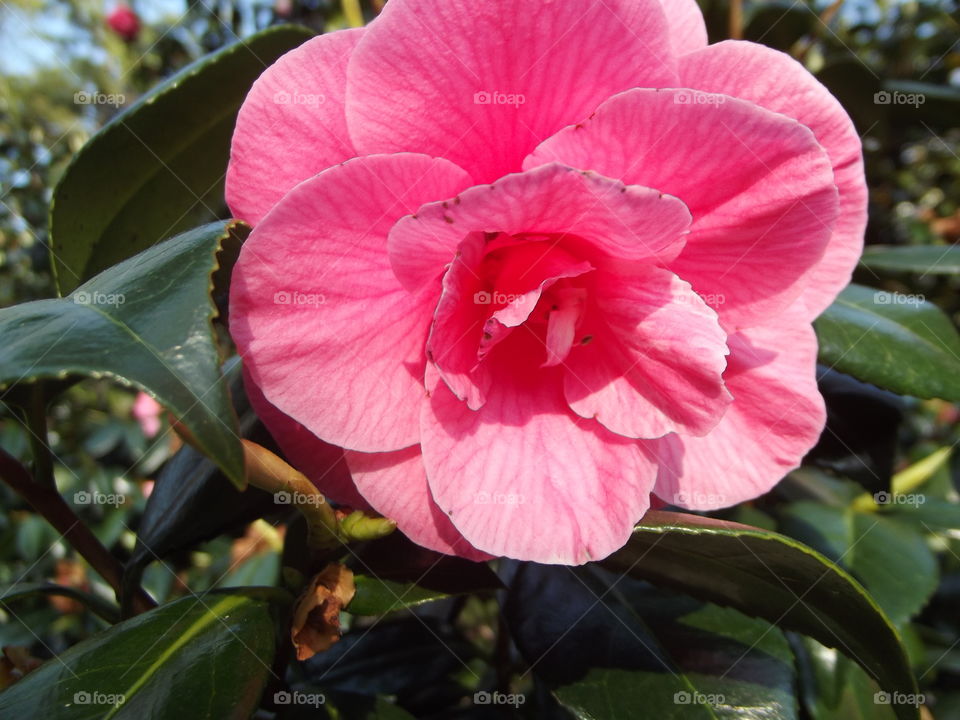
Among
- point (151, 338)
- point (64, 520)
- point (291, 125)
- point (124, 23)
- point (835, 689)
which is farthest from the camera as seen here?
point (124, 23)

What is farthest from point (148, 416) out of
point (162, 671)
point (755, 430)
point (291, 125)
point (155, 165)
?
point (755, 430)

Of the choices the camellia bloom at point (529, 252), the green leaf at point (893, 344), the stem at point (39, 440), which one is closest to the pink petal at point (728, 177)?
the camellia bloom at point (529, 252)

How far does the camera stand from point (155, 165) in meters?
0.78

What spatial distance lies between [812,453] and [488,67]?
2.44 ft

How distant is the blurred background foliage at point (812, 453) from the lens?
3.31 feet

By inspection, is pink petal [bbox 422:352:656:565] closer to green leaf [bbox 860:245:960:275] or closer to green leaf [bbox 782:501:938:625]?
green leaf [bbox 782:501:938:625]

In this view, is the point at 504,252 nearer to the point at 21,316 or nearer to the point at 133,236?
the point at 21,316

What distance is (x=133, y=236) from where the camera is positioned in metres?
0.80

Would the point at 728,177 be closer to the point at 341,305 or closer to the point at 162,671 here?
the point at 341,305

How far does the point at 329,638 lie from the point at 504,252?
1.17ft

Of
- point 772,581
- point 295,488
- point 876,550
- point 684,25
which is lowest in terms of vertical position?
point 876,550

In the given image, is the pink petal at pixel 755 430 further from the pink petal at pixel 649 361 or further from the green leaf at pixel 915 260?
the green leaf at pixel 915 260

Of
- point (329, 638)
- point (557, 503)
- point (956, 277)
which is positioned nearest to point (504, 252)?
point (557, 503)

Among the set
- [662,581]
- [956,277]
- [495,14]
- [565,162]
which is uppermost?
[495,14]
